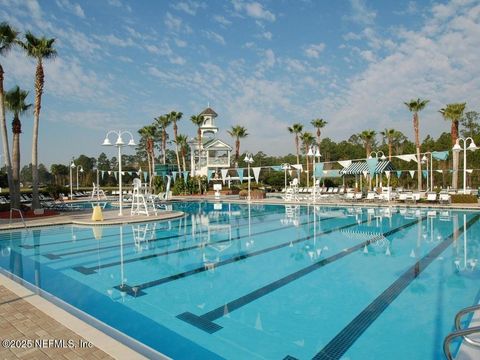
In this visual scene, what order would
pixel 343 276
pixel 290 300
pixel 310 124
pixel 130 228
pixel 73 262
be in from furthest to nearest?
pixel 310 124, pixel 130 228, pixel 73 262, pixel 343 276, pixel 290 300

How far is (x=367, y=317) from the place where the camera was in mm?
4910

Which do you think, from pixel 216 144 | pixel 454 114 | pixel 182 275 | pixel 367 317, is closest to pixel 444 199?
pixel 454 114

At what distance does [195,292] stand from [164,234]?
6.15 metres

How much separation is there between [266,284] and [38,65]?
15.7m

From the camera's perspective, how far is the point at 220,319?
4.88 metres

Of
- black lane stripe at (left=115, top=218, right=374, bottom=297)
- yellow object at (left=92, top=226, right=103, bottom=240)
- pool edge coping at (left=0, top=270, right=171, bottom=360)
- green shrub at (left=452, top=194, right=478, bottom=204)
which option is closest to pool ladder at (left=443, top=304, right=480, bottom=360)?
pool edge coping at (left=0, top=270, right=171, bottom=360)

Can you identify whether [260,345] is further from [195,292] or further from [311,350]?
[195,292]

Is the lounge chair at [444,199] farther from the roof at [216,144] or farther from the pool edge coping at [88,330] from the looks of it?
the roof at [216,144]

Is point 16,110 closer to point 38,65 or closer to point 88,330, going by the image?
point 38,65

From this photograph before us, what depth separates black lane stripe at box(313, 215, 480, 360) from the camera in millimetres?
4012

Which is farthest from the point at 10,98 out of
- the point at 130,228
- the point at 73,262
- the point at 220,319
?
the point at 220,319

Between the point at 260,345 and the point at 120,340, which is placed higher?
the point at 120,340

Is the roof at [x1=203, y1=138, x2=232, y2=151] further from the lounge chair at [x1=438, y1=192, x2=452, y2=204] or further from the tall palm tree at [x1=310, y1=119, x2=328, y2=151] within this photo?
the lounge chair at [x1=438, y1=192, x2=452, y2=204]

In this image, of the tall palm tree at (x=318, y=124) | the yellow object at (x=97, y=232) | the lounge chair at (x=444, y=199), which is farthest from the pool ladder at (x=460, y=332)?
the tall palm tree at (x=318, y=124)
